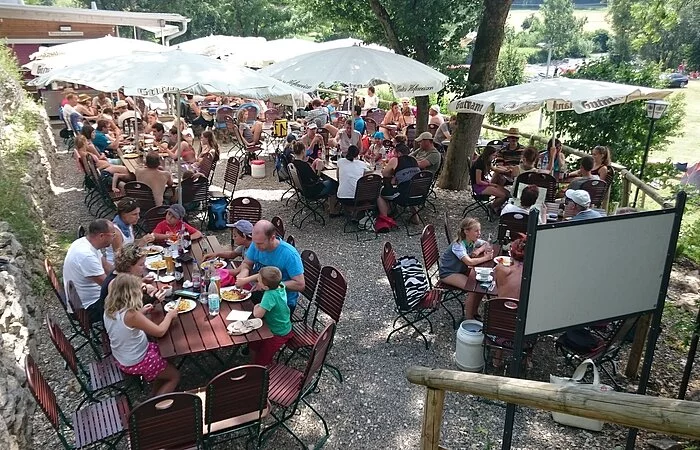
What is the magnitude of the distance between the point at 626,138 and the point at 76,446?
11233 mm

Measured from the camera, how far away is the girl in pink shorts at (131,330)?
12.8 feet

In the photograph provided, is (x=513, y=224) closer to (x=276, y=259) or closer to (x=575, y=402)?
(x=276, y=259)

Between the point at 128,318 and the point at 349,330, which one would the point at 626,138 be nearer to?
the point at 349,330

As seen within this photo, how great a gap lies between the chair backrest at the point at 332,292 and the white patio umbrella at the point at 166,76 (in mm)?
2858

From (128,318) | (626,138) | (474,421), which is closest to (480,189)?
(626,138)

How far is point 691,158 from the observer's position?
71.4 ft

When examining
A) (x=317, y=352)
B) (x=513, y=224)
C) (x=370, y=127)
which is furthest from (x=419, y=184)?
(x=370, y=127)

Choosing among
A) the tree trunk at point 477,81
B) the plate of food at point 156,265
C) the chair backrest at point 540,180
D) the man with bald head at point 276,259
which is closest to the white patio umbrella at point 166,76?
the plate of food at point 156,265

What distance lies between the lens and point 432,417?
3.14m

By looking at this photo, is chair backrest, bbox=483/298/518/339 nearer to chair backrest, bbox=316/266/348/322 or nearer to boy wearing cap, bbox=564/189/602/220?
chair backrest, bbox=316/266/348/322

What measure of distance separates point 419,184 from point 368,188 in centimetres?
86

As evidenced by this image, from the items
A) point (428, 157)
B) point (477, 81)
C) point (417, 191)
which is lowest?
point (417, 191)

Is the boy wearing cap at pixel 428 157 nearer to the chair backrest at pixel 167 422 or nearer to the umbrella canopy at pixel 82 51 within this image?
the umbrella canopy at pixel 82 51

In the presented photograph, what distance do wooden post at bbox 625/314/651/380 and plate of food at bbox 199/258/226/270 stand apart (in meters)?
4.19
